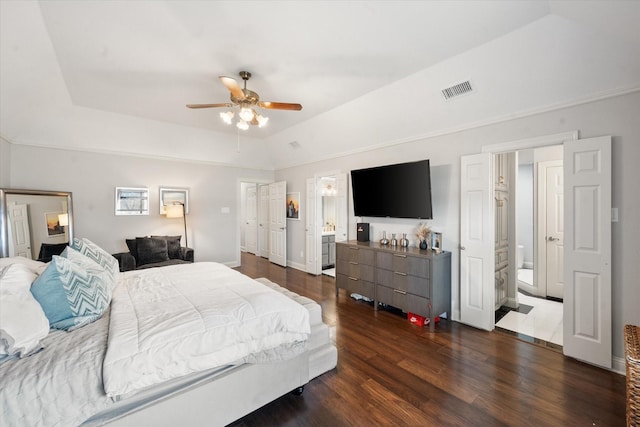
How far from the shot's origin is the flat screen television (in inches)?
136

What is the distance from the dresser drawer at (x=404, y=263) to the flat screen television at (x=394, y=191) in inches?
23.6

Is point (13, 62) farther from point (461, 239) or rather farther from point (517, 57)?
point (461, 239)

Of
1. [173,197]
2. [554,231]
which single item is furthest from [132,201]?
[554,231]

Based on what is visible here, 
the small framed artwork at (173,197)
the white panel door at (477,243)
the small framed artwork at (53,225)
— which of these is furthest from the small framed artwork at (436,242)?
the small framed artwork at (53,225)

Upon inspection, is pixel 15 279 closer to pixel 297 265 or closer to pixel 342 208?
pixel 342 208

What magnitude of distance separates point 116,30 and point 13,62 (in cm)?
106

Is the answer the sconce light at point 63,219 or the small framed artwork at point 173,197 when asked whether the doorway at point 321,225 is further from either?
the sconce light at point 63,219

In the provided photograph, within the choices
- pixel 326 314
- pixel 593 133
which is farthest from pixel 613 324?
Result: pixel 326 314

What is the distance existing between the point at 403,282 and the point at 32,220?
5355 mm

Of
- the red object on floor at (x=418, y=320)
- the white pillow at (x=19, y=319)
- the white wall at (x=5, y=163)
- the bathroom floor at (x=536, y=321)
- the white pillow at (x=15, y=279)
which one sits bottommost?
the bathroom floor at (x=536, y=321)

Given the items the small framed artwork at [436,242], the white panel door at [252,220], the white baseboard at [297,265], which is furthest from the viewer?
the white panel door at [252,220]

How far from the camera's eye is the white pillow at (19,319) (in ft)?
4.09

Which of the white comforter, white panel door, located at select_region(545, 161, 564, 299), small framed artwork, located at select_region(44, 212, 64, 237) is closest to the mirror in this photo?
small framed artwork, located at select_region(44, 212, 64, 237)

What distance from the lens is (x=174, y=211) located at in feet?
16.7
